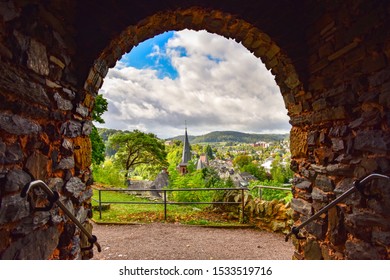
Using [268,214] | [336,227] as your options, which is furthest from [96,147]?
[336,227]

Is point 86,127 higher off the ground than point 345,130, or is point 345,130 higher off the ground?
point 86,127

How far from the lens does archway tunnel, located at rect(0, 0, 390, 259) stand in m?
1.47

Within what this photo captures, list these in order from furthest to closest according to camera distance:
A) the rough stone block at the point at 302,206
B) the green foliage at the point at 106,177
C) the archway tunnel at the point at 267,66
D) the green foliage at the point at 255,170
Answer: the green foliage at the point at 255,170 < the green foliage at the point at 106,177 < the rough stone block at the point at 302,206 < the archway tunnel at the point at 267,66

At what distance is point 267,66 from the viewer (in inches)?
106

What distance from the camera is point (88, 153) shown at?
7.92 ft

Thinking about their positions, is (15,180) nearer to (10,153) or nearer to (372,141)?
(10,153)

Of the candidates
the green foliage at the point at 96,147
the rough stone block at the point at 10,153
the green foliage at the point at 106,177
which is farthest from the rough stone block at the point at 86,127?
the green foliage at the point at 106,177

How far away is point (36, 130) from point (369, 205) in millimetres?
2465

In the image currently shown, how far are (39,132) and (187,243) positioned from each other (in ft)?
11.5

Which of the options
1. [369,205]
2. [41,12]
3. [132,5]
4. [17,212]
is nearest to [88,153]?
[17,212]

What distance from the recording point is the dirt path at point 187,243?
12.8 ft

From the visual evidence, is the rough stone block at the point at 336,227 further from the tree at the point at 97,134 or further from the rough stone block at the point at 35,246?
the tree at the point at 97,134

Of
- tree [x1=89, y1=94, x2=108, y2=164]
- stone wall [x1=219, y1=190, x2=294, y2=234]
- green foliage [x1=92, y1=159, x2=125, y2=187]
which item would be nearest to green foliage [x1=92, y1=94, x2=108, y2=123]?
tree [x1=89, y1=94, x2=108, y2=164]

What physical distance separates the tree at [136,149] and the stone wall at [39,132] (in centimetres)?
1840
